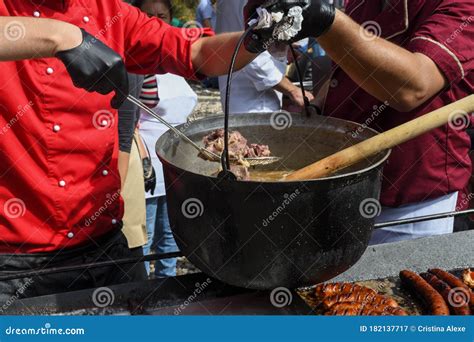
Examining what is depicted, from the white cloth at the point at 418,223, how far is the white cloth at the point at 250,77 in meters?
1.98

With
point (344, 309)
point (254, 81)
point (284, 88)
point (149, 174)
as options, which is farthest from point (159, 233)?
point (344, 309)

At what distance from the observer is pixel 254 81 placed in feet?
15.1

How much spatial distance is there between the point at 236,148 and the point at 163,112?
6.48ft

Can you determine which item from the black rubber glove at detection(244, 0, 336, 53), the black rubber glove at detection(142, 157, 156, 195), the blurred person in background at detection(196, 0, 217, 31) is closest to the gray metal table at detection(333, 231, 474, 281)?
the black rubber glove at detection(244, 0, 336, 53)

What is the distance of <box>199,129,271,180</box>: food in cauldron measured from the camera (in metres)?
2.18

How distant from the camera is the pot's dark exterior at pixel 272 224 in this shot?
1.75 m

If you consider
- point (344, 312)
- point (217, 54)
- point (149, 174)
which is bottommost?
point (149, 174)

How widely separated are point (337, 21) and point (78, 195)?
51.4 inches

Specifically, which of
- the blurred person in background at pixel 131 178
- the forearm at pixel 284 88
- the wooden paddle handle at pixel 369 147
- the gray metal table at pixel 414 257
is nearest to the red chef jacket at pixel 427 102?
the gray metal table at pixel 414 257

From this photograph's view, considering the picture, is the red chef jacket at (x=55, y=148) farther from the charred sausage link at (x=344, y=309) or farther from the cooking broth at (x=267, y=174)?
the charred sausage link at (x=344, y=309)

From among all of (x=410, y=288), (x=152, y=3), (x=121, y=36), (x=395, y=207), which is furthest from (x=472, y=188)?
(x=121, y=36)

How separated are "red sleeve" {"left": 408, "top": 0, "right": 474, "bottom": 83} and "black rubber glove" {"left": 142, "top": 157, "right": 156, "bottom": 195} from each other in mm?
2069

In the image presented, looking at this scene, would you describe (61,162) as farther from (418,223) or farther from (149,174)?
(418,223)

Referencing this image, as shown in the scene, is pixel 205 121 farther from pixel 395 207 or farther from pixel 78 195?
pixel 395 207
